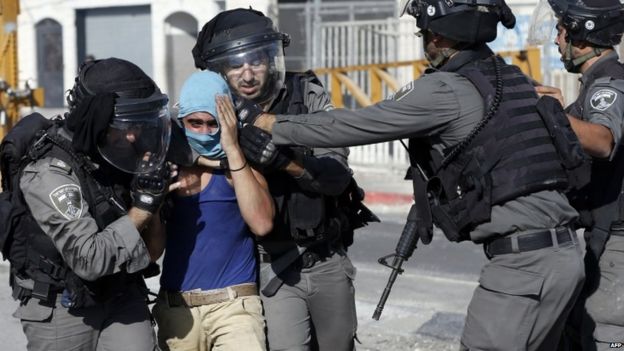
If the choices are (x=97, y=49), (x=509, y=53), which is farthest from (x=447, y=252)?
(x=97, y=49)

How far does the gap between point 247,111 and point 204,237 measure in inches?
20.8

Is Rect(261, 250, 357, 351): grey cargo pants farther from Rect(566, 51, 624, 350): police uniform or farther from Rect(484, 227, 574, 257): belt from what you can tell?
Rect(566, 51, 624, 350): police uniform

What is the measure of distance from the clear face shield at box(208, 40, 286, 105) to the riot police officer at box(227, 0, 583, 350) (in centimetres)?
30

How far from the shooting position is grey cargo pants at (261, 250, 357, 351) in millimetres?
4289

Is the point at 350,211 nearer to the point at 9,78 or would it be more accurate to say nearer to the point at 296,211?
the point at 296,211

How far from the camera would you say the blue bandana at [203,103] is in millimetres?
4070

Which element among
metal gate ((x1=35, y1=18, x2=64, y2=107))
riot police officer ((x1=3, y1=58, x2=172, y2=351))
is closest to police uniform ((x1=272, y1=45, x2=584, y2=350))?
riot police officer ((x1=3, y1=58, x2=172, y2=351))

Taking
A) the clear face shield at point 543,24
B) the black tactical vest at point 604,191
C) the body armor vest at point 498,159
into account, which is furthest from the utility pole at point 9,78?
the body armor vest at point 498,159

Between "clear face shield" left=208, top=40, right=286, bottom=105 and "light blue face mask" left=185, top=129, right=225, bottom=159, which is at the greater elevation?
"clear face shield" left=208, top=40, right=286, bottom=105

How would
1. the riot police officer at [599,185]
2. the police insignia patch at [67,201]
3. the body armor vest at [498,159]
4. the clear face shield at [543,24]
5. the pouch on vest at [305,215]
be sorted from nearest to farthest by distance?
1. the police insignia patch at [67,201]
2. the body armor vest at [498,159]
3. the pouch on vest at [305,215]
4. the riot police officer at [599,185]
5. the clear face shield at [543,24]

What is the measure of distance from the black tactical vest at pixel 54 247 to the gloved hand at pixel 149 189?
0.38 feet

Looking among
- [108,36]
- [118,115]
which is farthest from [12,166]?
[108,36]

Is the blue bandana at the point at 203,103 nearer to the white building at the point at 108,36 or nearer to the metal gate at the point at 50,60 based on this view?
the white building at the point at 108,36

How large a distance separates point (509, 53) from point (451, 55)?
933 cm
